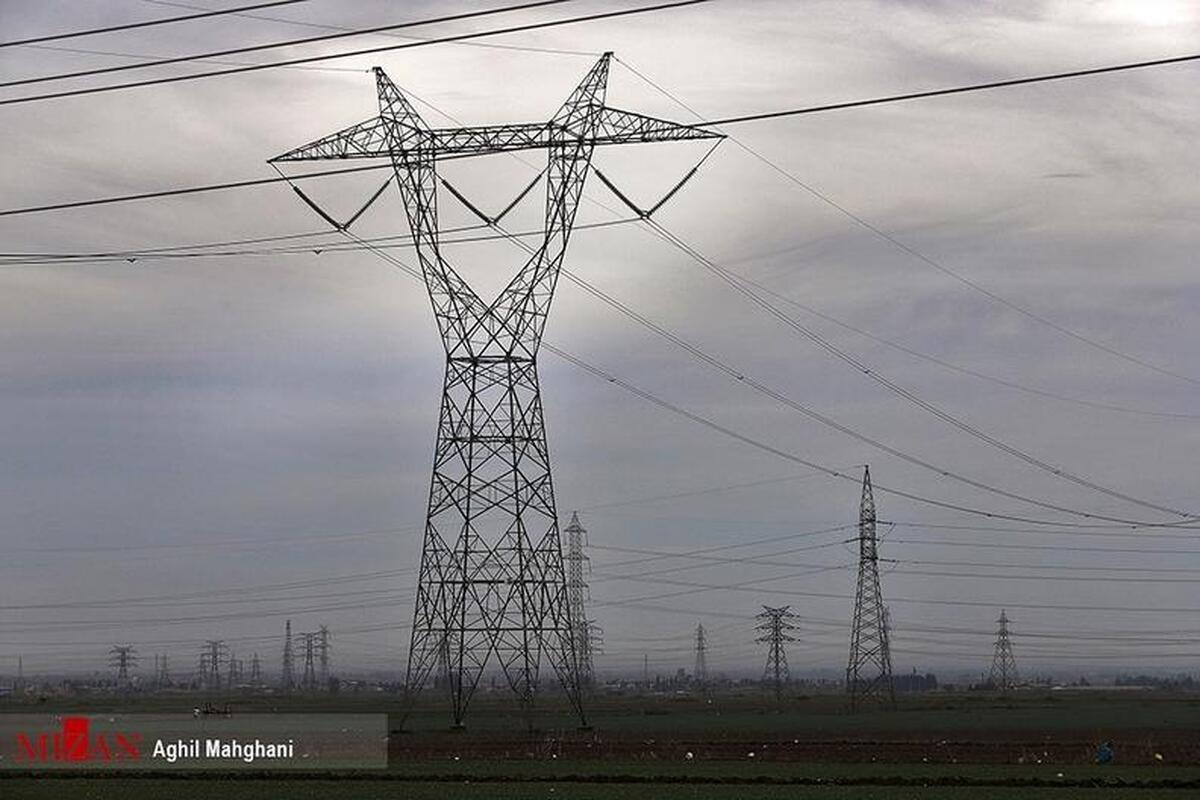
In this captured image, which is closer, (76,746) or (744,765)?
(744,765)

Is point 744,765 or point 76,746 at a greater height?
point 76,746

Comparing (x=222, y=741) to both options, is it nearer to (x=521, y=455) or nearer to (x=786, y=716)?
(x=521, y=455)

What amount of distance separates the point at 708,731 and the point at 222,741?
1269 inches

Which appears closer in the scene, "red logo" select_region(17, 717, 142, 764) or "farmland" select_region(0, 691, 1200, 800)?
"farmland" select_region(0, 691, 1200, 800)

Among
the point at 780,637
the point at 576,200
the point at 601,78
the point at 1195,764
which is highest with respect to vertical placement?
the point at 601,78

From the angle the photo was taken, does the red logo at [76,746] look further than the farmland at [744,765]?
Yes

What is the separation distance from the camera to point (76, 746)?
7938cm

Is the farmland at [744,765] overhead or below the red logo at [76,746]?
below

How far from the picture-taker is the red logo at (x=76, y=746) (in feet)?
244

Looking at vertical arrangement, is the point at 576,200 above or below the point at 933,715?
above

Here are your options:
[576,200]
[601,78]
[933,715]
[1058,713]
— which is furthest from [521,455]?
[1058,713]

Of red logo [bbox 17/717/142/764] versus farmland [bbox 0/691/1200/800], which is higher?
red logo [bbox 17/717/142/764]

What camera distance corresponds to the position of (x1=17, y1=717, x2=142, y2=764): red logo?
244 ft

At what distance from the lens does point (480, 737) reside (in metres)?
85.8
